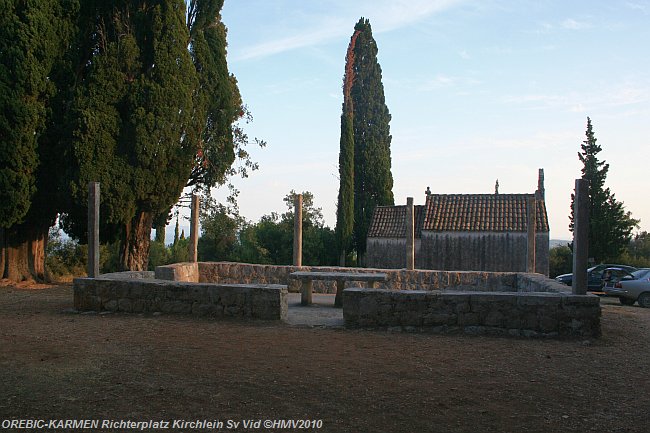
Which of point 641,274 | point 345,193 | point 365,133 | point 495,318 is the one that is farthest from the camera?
point 365,133

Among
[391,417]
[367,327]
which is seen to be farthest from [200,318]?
[391,417]

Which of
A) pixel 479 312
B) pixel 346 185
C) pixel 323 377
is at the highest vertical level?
pixel 346 185

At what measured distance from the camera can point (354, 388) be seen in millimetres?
5582

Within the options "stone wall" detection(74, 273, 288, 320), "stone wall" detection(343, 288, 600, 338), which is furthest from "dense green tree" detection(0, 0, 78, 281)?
"stone wall" detection(343, 288, 600, 338)

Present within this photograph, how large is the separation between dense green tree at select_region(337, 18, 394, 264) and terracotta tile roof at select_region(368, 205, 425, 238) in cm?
311

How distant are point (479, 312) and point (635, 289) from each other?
28.0 feet

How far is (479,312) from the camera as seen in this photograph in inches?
345

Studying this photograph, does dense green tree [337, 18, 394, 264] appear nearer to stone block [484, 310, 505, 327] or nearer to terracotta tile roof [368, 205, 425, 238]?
terracotta tile roof [368, 205, 425, 238]

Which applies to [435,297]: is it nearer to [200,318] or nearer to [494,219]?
[200,318]

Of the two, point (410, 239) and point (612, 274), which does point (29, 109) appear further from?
point (612, 274)

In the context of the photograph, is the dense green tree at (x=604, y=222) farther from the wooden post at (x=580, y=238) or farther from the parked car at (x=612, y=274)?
the wooden post at (x=580, y=238)

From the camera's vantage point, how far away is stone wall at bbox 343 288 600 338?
857 cm

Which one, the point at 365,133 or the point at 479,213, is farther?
the point at 365,133

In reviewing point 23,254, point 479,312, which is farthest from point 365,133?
point 479,312
